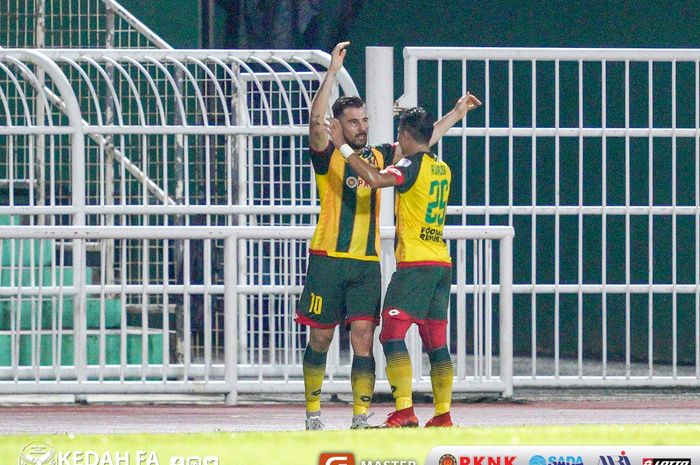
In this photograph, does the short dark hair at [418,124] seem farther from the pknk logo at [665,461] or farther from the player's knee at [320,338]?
the pknk logo at [665,461]

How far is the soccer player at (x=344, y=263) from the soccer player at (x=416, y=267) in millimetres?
98

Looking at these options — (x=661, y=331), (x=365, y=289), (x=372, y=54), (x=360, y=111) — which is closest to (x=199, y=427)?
(x=365, y=289)

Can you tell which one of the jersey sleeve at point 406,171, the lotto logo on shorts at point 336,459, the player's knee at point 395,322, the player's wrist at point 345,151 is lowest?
the lotto logo on shorts at point 336,459

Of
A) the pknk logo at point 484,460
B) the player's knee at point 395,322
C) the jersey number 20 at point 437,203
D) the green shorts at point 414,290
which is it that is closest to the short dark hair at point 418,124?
the jersey number 20 at point 437,203

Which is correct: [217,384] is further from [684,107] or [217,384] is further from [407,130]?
[684,107]

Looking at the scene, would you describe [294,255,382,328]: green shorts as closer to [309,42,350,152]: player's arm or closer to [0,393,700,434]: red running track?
[309,42,350,152]: player's arm

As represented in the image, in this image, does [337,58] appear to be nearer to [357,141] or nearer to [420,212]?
[357,141]

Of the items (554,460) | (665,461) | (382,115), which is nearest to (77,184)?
(382,115)

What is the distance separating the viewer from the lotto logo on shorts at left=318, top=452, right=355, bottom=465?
711 centimetres

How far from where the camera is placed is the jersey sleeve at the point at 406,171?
8828 millimetres

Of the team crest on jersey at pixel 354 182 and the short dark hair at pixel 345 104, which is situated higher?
the short dark hair at pixel 345 104

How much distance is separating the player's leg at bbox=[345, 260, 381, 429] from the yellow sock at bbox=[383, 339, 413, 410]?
97 millimetres

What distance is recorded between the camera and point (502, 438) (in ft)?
26.0

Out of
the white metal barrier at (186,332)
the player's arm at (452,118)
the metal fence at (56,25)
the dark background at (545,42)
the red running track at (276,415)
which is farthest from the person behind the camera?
the dark background at (545,42)
